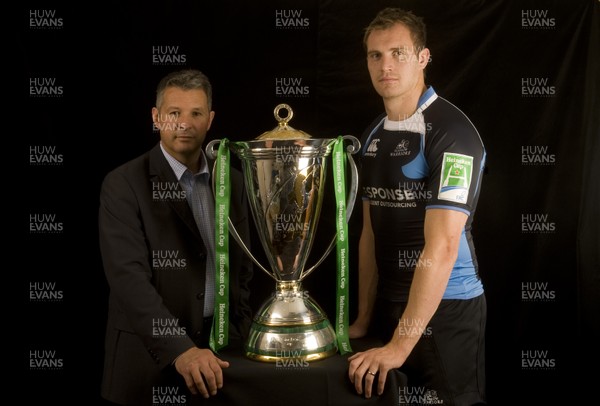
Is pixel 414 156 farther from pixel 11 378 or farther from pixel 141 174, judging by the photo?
pixel 11 378

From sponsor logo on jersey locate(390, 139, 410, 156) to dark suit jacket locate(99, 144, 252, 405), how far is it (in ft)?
2.18

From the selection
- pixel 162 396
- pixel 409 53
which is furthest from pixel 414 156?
pixel 162 396

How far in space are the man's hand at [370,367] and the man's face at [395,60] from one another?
814 mm

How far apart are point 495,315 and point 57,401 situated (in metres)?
1.76

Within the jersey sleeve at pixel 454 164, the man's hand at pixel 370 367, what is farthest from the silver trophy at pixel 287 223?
the jersey sleeve at pixel 454 164

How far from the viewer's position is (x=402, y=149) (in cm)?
176

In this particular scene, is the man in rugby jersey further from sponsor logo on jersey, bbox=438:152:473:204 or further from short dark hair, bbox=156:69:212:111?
short dark hair, bbox=156:69:212:111

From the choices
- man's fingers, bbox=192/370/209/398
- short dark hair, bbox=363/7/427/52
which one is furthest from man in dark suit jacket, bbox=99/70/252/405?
short dark hair, bbox=363/7/427/52

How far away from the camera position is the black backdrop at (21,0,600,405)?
2.20 metres

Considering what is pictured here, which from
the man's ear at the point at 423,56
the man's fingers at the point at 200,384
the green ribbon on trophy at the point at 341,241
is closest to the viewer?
the man's fingers at the point at 200,384

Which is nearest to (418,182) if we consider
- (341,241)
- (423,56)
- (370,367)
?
(341,241)

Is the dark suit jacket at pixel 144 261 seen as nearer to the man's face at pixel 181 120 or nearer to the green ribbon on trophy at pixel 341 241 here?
the man's face at pixel 181 120

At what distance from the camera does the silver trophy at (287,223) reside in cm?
154

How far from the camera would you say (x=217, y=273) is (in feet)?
5.36
